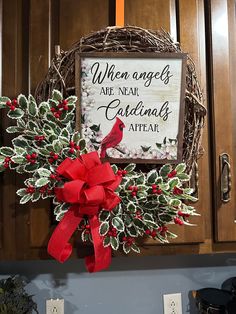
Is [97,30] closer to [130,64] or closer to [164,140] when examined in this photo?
[130,64]

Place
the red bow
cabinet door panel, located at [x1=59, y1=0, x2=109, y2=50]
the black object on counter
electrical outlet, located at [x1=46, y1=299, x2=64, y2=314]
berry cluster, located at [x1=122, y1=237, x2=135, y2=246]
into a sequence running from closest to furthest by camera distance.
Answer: the red bow, berry cluster, located at [x1=122, y1=237, x2=135, y2=246], cabinet door panel, located at [x1=59, y1=0, x2=109, y2=50], the black object on counter, electrical outlet, located at [x1=46, y1=299, x2=64, y2=314]

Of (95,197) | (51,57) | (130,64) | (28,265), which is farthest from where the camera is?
(28,265)

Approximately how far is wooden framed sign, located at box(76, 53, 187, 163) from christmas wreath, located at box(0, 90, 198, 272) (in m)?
0.04

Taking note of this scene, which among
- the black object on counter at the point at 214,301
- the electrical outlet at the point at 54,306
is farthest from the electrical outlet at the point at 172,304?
the electrical outlet at the point at 54,306

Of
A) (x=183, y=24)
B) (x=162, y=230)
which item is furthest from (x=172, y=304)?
(x=183, y=24)


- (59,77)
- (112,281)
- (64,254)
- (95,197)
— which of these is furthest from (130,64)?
(112,281)

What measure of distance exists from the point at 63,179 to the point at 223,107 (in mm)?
491

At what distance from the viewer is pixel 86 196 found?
0.68 meters

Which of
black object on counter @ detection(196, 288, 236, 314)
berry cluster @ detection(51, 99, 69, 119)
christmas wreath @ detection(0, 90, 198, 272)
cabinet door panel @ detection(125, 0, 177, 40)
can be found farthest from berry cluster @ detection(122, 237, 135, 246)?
cabinet door panel @ detection(125, 0, 177, 40)

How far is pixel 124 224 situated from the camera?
0.78m

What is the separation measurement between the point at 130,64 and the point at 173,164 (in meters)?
0.26

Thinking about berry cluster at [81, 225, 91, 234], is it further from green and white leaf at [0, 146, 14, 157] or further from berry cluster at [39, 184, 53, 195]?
green and white leaf at [0, 146, 14, 157]

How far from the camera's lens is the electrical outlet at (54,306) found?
1134mm

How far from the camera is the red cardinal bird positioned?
0.78 meters
